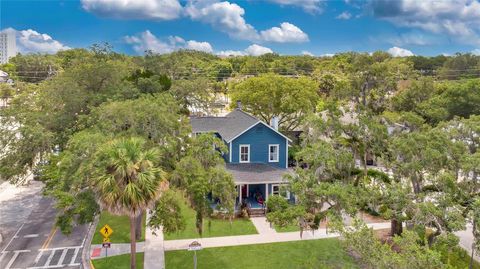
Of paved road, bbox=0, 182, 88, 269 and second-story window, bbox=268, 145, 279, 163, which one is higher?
second-story window, bbox=268, 145, 279, 163

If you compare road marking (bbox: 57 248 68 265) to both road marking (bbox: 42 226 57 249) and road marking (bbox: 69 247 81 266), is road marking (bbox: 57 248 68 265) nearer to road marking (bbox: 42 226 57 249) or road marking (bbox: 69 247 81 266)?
road marking (bbox: 69 247 81 266)

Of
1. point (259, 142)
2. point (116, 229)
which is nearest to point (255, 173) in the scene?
point (259, 142)

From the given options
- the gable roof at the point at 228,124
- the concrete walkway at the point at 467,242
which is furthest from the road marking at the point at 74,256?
the concrete walkway at the point at 467,242

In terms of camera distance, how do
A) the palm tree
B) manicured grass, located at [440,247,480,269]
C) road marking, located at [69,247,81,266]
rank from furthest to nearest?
road marking, located at [69,247,81,266]
manicured grass, located at [440,247,480,269]
the palm tree

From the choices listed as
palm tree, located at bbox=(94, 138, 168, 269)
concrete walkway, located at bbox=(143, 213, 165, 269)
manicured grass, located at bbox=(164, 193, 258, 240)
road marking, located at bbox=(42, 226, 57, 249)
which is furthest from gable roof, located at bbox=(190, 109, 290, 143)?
palm tree, located at bbox=(94, 138, 168, 269)

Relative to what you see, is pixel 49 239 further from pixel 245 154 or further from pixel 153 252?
pixel 245 154

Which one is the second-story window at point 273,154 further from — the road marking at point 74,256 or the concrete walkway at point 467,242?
the road marking at point 74,256

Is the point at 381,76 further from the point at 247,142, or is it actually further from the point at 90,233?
the point at 90,233
